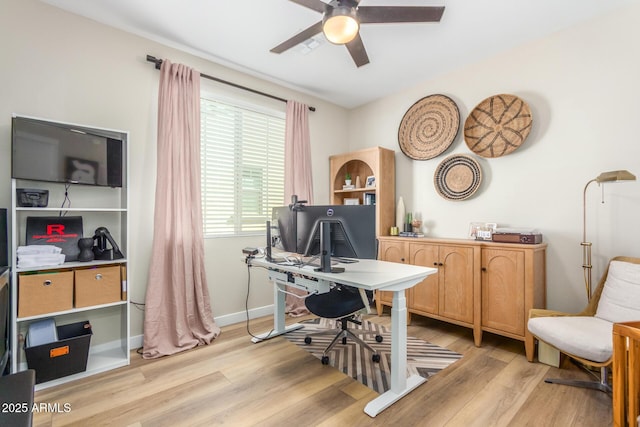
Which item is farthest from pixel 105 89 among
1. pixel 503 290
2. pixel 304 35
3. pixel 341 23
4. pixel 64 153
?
pixel 503 290

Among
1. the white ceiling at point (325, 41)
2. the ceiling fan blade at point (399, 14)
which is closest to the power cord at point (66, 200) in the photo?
the white ceiling at point (325, 41)

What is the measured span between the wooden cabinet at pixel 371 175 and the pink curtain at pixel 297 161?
20.2 inches

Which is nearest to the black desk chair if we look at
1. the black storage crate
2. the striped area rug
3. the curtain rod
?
the striped area rug

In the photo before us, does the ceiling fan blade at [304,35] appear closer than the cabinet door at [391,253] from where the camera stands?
Yes

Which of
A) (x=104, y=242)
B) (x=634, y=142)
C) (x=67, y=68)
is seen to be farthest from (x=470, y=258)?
(x=67, y=68)

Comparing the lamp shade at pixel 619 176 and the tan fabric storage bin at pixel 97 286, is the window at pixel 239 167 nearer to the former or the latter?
the tan fabric storage bin at pixel 97 286

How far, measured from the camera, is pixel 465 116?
3193mm

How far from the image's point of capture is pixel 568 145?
2549 mm

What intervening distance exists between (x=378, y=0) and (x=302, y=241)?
1.92m

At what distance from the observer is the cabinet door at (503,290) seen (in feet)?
8.10

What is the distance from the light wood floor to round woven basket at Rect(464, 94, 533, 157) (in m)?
1.90

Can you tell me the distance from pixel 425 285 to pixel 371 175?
165cm

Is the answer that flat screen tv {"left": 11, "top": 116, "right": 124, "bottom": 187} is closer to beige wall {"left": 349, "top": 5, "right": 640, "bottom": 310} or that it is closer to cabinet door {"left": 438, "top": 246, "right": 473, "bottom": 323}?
cabinet door {"left": 438, "top": 246, "right": 473, "bottom": 323}

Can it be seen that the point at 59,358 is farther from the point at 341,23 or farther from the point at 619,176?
the point at 619,176
